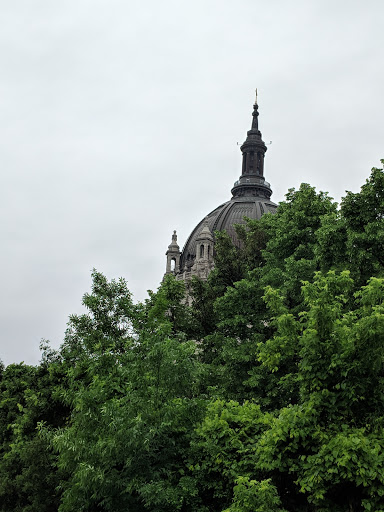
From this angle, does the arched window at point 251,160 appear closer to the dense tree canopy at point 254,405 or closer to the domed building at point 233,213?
the domed building at point 233,213

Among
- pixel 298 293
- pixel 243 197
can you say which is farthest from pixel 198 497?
pixel 243 197

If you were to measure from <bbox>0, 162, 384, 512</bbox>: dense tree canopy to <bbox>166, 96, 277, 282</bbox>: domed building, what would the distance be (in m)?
49.7

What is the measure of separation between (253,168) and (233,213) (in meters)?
16.9

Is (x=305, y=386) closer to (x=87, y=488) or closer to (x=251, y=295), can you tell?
(x=87, y=488)

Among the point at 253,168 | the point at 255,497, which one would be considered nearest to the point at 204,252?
the point at 253,168

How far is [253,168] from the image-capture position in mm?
99438

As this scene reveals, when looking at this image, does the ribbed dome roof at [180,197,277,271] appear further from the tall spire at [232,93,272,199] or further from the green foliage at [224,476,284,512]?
the green foliage at [224,476,284,512]

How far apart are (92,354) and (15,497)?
29.1ft

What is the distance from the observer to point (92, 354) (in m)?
23.4

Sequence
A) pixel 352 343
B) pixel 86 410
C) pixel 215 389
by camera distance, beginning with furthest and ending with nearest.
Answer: pixel 215 389
pixel 86 410
pixel 352 343

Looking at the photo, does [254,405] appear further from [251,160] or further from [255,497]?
[251,160]

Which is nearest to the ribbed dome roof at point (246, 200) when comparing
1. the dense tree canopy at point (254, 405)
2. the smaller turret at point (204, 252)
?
the smaller turret at point (204, 252)

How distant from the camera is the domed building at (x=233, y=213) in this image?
269ft

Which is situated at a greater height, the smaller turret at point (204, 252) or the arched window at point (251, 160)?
the arched window at point (251, 160)
